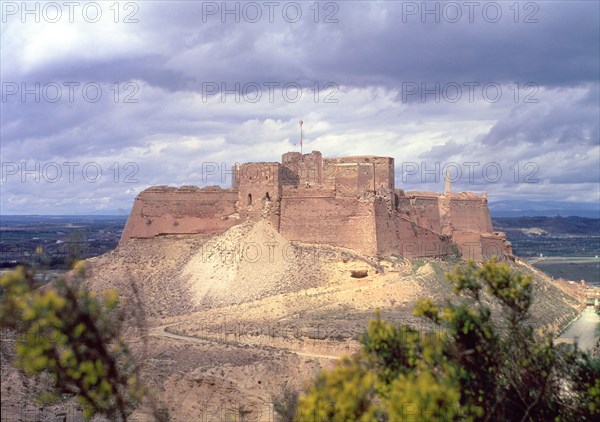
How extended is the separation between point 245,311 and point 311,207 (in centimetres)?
943

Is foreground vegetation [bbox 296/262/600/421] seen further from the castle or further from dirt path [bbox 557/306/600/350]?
the castle

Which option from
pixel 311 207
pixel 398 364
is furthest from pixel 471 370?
pixel 311 207

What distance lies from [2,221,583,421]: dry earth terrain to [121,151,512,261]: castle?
3.23ft

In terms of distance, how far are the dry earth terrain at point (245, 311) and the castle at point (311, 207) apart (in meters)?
0.98

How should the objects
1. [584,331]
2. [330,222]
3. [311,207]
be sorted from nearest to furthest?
[330,222]
[311,207]
[584,331]

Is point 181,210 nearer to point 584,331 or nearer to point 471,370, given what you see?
point 584,331

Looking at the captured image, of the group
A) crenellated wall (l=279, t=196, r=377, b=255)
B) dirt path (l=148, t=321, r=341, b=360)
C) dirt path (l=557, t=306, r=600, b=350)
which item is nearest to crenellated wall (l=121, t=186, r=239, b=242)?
crenellated wall (l=279, t=196, r=377, b=255)

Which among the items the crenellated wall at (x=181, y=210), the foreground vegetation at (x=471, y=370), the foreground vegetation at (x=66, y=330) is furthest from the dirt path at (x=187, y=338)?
the foreground vegetation at (x=66, y=330)

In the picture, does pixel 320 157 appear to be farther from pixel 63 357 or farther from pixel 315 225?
pixel 63 357

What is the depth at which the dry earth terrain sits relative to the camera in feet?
86.0

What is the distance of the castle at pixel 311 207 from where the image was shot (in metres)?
41.2

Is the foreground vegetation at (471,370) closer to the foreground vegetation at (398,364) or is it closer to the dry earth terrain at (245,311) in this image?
the foreground vegetation at (398,364)

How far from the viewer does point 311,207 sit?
138 ft

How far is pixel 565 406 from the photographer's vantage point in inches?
614
